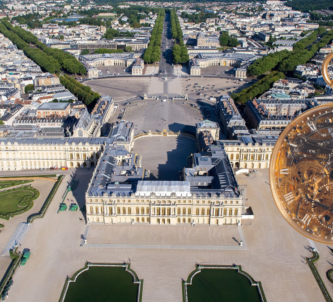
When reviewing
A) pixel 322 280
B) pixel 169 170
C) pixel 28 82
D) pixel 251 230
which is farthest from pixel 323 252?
pixel 28 82

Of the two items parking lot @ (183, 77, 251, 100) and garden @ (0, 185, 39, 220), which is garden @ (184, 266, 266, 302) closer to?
garden @ (0, 185, 39, 220)

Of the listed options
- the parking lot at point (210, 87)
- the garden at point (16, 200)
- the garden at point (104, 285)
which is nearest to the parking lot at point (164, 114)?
the parking lot at point (210, 87)

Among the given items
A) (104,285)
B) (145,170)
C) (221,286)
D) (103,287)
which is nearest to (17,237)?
(104,285)

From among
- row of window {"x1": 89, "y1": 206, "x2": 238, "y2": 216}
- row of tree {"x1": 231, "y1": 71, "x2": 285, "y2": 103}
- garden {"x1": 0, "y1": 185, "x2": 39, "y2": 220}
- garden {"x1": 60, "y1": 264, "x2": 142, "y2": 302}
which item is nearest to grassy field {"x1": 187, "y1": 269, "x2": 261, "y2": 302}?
garden {"x1": 60, "y1": 264, "x2": 142, "y2": 302}

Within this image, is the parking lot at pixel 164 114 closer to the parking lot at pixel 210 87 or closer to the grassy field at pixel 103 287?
the parking lot at pixel 210 87

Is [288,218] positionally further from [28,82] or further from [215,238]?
[28,82]

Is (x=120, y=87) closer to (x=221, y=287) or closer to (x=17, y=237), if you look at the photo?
(x=17, y=237)
